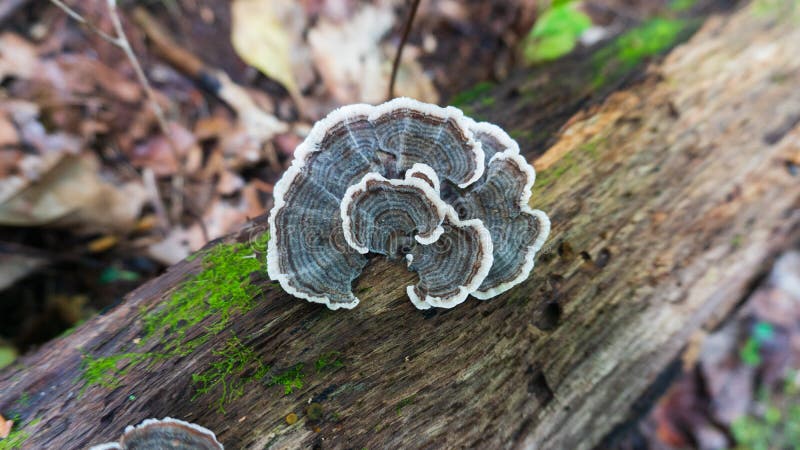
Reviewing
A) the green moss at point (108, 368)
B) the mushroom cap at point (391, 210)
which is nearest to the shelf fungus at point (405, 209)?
the mushroom cap at point (391, 210)

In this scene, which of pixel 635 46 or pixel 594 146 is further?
pixel 635 46

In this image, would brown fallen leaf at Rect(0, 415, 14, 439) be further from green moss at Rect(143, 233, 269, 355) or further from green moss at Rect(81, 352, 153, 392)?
green moss at Rect(143, 233, 269, 355)

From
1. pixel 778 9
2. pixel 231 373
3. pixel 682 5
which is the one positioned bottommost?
pixel 231 373

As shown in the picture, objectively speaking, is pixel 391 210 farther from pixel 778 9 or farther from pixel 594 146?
pixel 778 9

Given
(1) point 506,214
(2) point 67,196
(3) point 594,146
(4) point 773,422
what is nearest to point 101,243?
(2) point 67,196

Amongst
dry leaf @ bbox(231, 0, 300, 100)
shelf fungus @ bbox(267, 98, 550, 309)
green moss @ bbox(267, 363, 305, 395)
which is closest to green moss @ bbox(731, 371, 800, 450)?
shelf fungus @ bbox(267, 98, 550, 309)

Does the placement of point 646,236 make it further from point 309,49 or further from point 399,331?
point 309,49
